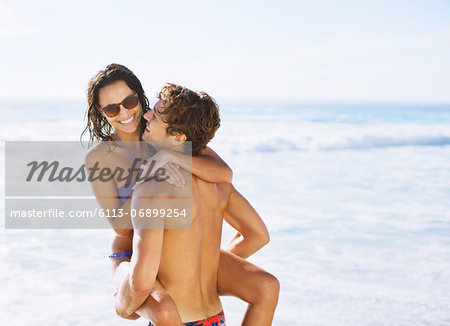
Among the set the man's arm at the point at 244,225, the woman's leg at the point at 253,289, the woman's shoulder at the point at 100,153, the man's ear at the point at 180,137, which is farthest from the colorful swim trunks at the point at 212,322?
the woman's shoulder at the point at 100,153

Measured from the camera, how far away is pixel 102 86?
3227 millimetres

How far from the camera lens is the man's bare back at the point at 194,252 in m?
2.50

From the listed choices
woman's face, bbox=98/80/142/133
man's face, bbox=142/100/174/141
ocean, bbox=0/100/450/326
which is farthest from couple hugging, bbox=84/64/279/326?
ocean, bbox=0/100/450/326

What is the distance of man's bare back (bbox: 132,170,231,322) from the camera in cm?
250

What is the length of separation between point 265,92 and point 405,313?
1983 inches

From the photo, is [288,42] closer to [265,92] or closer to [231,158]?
[265,92]

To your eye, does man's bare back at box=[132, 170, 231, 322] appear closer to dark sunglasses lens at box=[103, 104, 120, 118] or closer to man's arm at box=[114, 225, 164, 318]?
man's arm at box=[114, 225, 164, 318]

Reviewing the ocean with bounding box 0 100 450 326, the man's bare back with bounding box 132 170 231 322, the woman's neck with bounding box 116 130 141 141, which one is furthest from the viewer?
the ocean with bounding box 0 100 450 326

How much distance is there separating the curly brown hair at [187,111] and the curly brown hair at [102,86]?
727 mm

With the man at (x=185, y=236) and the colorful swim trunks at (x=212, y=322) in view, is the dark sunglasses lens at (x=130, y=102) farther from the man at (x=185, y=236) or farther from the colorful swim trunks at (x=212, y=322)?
the colorful swim trunks at (x=212, y=322)

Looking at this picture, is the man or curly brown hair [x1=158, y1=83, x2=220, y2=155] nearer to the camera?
the man

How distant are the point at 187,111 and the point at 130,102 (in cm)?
83

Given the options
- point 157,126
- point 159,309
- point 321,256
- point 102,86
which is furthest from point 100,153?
point 321,256

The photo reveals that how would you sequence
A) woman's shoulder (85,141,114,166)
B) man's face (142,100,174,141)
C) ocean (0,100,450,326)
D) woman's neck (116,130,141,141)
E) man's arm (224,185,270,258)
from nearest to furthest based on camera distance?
man's face (142,100,174,141) < man's arm (224,185,270,258) < woman's shoulder (85,141,114,166) < woman's neck (116,130,141,141) < ocean (0,100,450,326)
